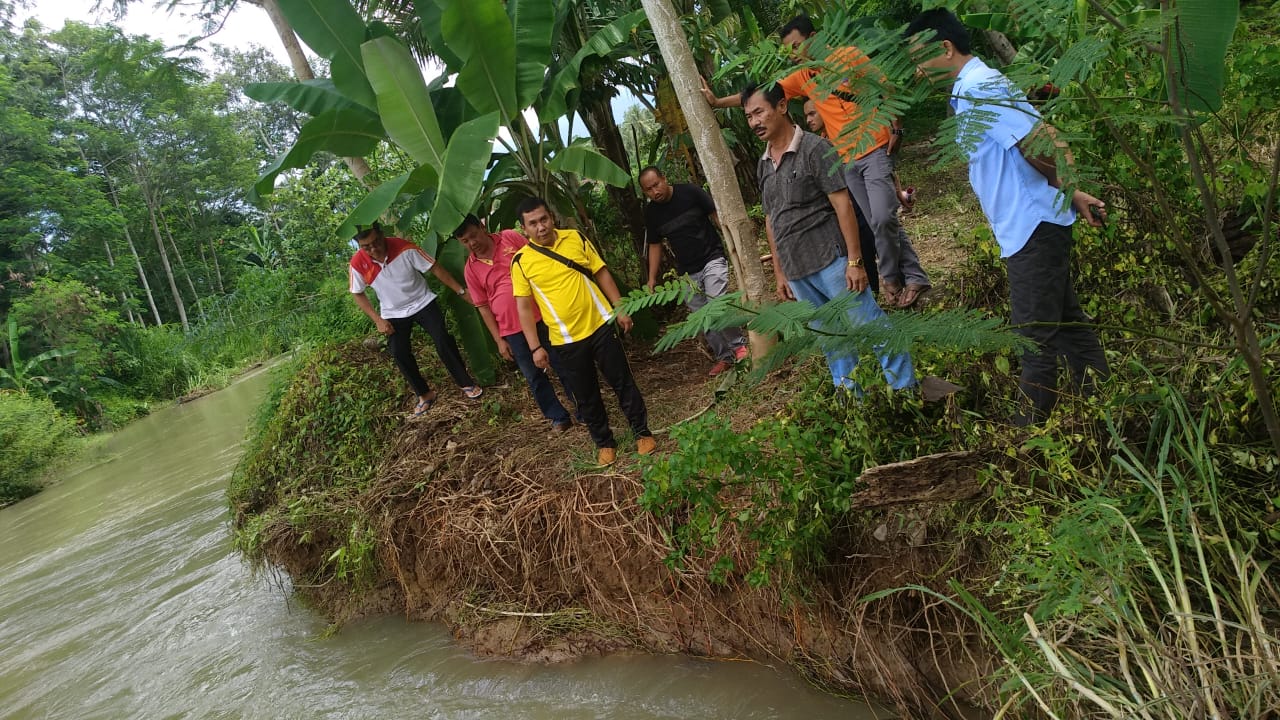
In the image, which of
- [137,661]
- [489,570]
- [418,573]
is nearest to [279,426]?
[137,661]

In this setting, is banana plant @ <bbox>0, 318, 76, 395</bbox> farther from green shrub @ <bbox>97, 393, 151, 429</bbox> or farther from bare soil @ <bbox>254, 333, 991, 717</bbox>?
bare soil @ <bbox>254, 333, 991, 717</bbox>

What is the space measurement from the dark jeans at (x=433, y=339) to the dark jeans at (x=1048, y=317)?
404cm

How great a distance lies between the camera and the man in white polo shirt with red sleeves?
5.14m

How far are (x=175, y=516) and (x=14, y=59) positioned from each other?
25.2 m

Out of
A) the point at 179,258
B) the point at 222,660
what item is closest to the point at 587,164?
the point at 222,660

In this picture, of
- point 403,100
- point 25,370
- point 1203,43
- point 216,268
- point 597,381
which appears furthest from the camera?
point 216,268

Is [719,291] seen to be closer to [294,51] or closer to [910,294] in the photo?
[910,294]

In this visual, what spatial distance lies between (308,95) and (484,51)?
1579mm

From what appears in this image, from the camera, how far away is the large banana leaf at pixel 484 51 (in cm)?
400

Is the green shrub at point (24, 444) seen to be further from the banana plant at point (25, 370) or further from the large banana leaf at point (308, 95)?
the large banana leaf at point (308, 95)

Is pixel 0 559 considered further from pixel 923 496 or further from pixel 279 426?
pixel 923 496

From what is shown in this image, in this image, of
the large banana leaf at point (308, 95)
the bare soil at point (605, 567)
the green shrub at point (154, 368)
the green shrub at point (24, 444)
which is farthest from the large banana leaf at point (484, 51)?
the green shrub at point (154, 368)

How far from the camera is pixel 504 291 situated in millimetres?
4602

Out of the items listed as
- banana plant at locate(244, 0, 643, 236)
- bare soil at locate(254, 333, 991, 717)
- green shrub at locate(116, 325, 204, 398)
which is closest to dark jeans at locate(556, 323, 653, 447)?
bare soil at locate(254, 333, 991, 717)
